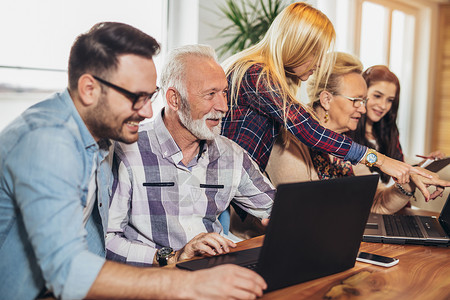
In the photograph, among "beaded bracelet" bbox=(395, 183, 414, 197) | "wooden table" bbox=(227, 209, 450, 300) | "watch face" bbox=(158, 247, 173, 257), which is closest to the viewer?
"wooden table" bbox=(227, 209, 450, 300)

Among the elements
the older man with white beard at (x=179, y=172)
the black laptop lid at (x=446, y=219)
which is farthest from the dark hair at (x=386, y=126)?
the older man with white beard at (x=179, y=172)

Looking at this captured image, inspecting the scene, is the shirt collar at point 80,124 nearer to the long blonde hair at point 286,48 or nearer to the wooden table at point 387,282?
the wooden table at point 387,282

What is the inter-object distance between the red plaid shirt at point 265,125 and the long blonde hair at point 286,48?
4cm

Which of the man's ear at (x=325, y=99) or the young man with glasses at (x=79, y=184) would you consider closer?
the young man with glasses at (x=79, y=184)

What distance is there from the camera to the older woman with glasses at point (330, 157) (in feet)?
7.53

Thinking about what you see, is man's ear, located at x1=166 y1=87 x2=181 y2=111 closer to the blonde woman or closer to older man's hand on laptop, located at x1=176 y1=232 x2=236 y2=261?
the blonde woman

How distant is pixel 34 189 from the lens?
1040mm

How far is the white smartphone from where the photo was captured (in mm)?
1465

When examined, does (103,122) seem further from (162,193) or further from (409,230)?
(409,230)

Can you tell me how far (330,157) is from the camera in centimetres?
246

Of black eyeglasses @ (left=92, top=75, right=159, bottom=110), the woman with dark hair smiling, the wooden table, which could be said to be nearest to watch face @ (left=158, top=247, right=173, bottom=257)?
the wooden table

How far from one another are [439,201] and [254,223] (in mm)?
1562

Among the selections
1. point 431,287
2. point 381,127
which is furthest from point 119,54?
point 381,127

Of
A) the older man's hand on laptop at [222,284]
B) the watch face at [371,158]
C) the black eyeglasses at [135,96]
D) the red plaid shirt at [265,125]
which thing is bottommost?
the older man's hand on laptop at [222,284]
